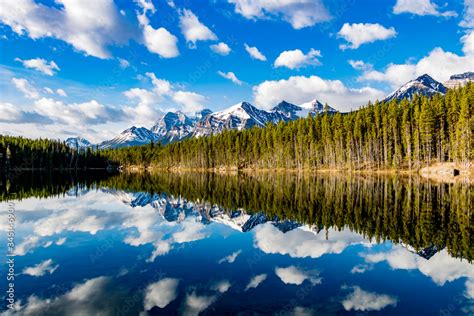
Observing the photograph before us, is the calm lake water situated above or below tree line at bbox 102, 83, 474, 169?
below

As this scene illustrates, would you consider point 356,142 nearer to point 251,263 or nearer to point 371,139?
point 371,139

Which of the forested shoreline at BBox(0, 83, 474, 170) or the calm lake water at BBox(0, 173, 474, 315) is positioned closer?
the calm lake water at BBox(0, 173, 474, 315)

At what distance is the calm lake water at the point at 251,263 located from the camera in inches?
453

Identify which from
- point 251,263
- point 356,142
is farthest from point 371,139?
point 251,263

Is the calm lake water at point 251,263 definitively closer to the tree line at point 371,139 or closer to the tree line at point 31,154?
the tree line at point 371,139

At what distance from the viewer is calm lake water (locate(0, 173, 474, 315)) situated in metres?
11.5

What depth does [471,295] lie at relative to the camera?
12141 mm

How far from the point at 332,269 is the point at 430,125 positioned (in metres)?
87.8

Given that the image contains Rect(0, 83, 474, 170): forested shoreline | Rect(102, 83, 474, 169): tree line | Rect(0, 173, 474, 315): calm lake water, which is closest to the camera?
Rect(0, 173, 474, 315): calm lake water

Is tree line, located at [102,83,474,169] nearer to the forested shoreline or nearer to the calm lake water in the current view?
the forested shoreline

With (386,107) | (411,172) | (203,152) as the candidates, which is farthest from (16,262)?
(203,152)

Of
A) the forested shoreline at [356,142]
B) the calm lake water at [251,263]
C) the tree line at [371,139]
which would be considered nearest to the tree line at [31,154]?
the forested shoreline at [356,142]

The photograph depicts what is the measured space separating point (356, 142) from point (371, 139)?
4865 millimetres

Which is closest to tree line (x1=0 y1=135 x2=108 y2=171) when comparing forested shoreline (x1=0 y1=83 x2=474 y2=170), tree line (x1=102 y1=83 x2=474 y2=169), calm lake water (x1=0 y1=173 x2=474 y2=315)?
forested shoreline (x1=0 y1=83 x2=474 y2=170)
